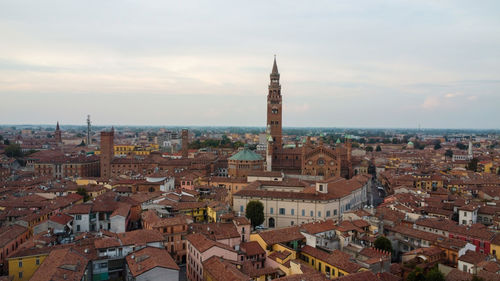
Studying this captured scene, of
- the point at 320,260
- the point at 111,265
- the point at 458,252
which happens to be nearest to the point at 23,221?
the point at 111,265

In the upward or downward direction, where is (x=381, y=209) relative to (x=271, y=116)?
downward

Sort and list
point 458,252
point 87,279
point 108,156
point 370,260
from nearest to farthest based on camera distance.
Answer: point 87,279 → point 370,260 → point 458,252 → point 108,156

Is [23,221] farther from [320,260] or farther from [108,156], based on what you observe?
[108,156]

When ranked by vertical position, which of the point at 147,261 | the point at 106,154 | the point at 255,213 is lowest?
the point at 255,213

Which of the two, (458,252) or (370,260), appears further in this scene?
(458,252)

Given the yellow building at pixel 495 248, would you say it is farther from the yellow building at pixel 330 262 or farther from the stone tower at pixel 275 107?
the stone tower at pixel 275 107

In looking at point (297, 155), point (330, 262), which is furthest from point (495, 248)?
point (297, 155)

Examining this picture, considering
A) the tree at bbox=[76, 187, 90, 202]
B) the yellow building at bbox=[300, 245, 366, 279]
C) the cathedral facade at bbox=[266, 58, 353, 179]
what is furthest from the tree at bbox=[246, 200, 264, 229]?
the cathedral facade at bbox=[266, 58, 353, 179]

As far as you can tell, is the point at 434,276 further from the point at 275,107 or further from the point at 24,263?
the point at 275,107
